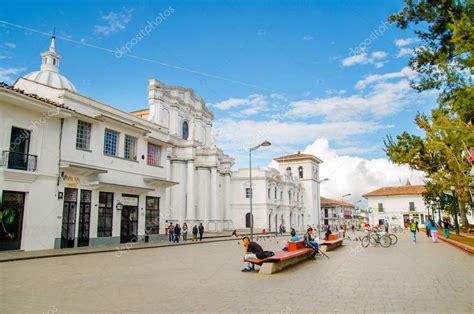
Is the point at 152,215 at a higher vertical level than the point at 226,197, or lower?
lower

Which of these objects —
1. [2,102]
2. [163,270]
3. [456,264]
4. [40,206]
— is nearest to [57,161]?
[40,206]

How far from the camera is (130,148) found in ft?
79.9

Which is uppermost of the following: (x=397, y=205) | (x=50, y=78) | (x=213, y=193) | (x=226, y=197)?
(x=50, y=78)

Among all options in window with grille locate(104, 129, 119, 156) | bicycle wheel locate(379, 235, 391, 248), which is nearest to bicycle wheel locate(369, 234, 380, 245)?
bicycle wheel locate(379, 235, 391, 248)

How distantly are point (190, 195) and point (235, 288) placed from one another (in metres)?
35.0

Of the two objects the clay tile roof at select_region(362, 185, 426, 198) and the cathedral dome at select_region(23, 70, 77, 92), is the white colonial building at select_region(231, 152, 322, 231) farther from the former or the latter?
the cathedral dome at select_region(23, 70, 77, 92)

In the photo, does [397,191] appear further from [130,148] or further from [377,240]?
[130,148]

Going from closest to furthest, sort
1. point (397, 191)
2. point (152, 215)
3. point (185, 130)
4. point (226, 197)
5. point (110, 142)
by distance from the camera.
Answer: point (110, 142) → point (152, 215) → point (185, 130) → point (226, 197) → point (397, 191)

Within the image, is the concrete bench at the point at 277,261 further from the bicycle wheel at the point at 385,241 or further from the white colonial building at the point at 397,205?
the white colonial building at the point at 397,205

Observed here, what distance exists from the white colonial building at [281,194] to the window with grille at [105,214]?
34.6 meters

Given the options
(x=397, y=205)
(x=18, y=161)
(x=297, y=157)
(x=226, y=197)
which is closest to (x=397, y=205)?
(x=397, y=205)

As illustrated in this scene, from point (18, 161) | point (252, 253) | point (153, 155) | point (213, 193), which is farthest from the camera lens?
point (213, 193)

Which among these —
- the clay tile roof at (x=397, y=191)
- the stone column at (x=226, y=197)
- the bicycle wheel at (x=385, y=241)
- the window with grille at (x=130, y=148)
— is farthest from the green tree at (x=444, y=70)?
the clay tile roof at (x=397, y=191)

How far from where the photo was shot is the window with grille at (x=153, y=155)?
2617 cm
